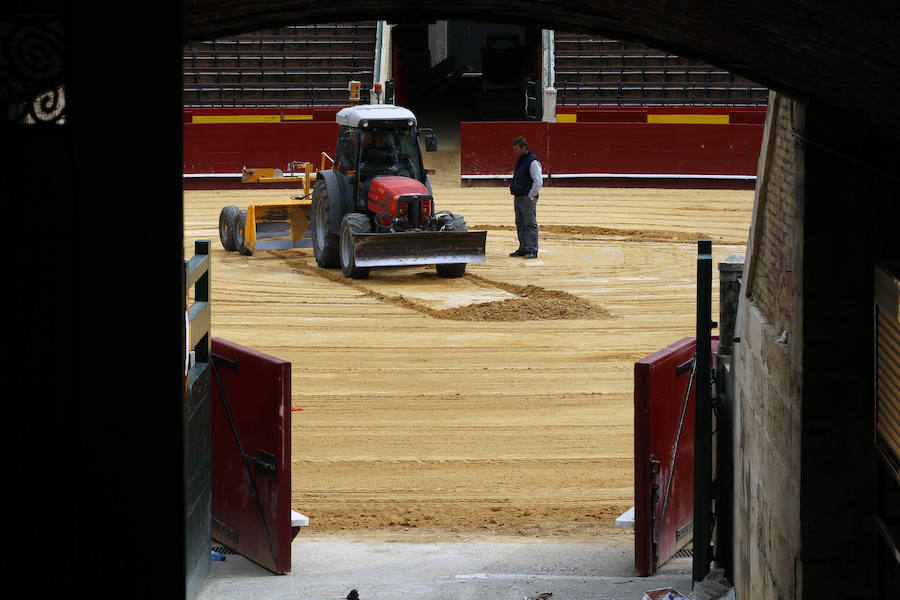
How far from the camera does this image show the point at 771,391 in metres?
5.78

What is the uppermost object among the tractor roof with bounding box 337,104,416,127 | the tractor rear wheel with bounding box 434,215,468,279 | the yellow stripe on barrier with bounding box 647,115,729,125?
the yellow stripe on barrier with bounding box 647,115,729,125

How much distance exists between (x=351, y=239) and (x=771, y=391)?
34.9 ft

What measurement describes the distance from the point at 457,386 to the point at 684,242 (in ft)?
28.9

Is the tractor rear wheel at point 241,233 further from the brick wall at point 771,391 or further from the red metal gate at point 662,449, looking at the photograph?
the brick wall at point 771,391


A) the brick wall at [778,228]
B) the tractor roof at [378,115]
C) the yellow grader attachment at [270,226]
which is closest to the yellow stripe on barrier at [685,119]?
the yellow grader attachment at [270,226]

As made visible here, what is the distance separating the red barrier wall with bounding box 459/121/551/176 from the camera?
25.4m

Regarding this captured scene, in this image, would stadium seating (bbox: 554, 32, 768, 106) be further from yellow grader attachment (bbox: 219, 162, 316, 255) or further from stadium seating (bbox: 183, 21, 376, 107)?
yellow grader attachment (bbox: 219, 162, 316, 255)

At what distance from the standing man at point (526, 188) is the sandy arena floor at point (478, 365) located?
46 centimetres

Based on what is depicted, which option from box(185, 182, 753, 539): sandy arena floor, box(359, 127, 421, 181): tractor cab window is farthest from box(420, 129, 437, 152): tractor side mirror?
box(185, 182, 753, 539): sandy arena floor

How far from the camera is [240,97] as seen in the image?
106 ft

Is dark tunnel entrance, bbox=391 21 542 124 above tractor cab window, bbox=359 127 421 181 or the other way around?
above

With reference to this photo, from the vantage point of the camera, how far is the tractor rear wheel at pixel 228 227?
18344mm

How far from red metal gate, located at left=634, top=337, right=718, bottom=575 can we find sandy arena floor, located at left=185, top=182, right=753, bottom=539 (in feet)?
1.90

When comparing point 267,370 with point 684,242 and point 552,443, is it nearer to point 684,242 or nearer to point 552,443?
point 552,443
